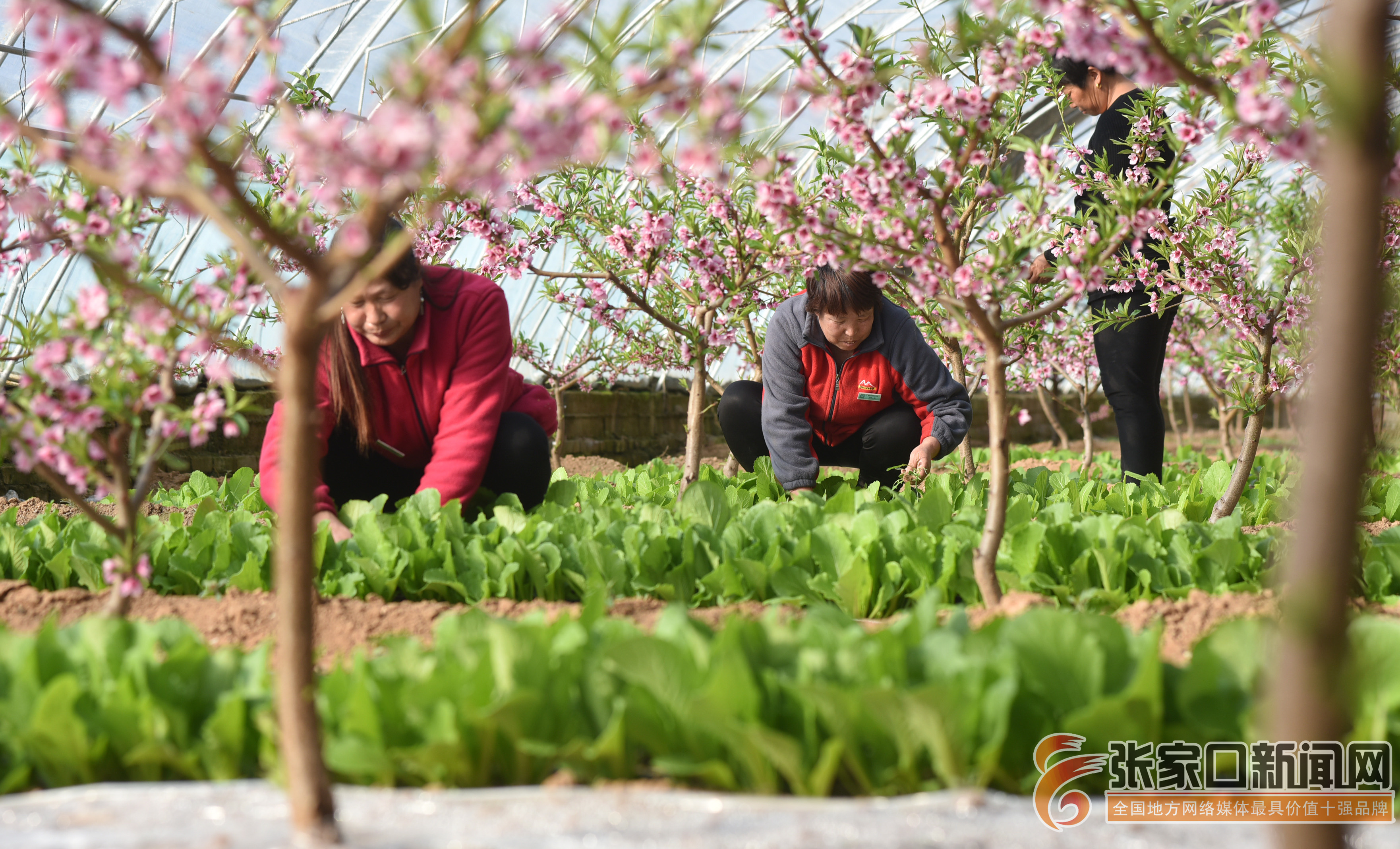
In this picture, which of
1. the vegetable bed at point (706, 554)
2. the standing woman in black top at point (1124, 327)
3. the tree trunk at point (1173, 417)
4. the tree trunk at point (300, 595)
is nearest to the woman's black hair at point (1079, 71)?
the standing woman in black top at point (1124, 327)

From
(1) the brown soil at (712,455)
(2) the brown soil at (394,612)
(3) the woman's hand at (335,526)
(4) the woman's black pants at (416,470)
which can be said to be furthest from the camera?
(1) the brown soil at (712,455)

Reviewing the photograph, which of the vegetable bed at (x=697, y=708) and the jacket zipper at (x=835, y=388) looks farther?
the jacket zipper at (x=835, y=388)

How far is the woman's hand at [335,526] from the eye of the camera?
2.77 metres

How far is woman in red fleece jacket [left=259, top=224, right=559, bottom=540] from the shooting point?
10.2ft

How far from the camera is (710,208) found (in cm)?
363

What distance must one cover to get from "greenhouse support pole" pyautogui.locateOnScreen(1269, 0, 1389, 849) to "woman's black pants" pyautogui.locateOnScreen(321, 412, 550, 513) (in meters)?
2.82

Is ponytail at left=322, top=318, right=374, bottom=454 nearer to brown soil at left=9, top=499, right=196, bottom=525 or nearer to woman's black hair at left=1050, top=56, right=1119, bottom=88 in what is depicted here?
brown soil at left=9, top=499, right=196, bottom=525

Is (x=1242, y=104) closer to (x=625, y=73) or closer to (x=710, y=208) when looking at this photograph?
(x=625, y=73)

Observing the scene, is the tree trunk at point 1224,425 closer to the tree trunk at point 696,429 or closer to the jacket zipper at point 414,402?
the tree trunk at point 696,429

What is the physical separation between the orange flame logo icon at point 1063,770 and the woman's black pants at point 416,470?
2.38 m

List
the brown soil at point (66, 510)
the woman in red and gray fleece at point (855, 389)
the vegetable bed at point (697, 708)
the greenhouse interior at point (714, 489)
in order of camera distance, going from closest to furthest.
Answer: the greenhouse interior at point (714, 489), the vegetable bed at point (697, 708), the woman in red and gray fleece at point (855, 389), the brown soil at point (66, 510)

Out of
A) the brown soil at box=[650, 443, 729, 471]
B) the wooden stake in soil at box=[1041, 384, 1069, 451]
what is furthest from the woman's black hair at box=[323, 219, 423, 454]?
the wooden stake in soil at box=[1041, 384, 1069, 451]

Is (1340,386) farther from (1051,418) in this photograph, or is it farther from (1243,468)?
(1051,418)

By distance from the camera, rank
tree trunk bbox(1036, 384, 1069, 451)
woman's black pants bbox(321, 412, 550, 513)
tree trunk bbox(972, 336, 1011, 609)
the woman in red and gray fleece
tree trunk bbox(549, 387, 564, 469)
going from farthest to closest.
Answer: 1. tree trunk bbox(1036, 384, 1069, 451)
2. tree trunk bbox(549, 387, 564, 469)
3. the woman in red and gray fleece
4. woman's black pants bbox(321, 412, 550, 513)
5. tree trunk bbox(972, 336, 1011, 609)
